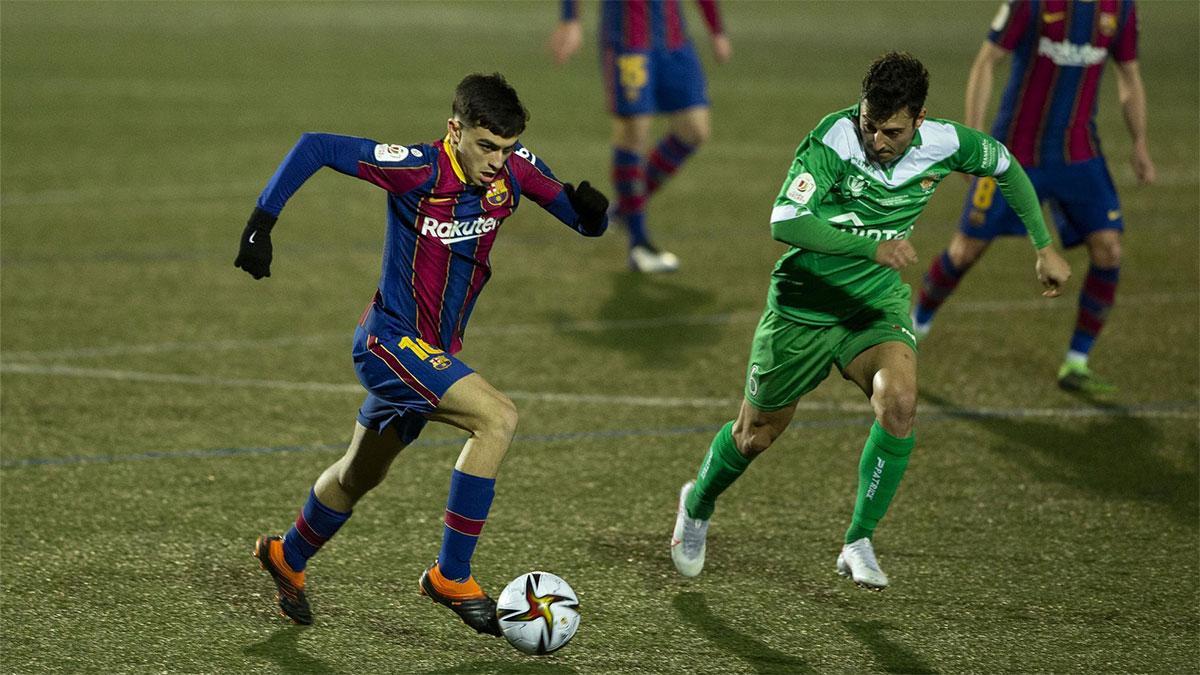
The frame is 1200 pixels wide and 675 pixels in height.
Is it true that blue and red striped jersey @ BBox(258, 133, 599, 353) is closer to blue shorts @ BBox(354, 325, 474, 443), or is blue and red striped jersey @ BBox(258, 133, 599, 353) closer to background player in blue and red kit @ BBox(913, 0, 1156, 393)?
blue shorts @ BBox(354, 325, 474, 443)

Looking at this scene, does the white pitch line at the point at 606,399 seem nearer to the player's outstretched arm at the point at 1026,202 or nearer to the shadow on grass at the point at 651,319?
the shadow on grass at the point at 651,319

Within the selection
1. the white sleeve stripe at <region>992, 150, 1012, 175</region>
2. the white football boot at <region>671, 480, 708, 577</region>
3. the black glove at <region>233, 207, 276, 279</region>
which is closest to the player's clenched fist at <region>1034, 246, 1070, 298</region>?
the white sleeve stripe at <region>992, 150, 1012, 175</region>

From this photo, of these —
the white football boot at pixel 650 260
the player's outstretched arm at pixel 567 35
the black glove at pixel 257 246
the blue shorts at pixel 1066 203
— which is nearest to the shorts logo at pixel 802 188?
the black glove at pixel 257 246

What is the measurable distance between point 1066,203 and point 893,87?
310cm

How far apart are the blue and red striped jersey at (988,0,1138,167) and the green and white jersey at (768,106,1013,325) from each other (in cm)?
239

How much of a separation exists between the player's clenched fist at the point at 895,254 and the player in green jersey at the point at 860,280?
0.04 meters

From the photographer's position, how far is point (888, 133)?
186 inches

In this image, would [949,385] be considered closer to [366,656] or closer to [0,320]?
[366,656]

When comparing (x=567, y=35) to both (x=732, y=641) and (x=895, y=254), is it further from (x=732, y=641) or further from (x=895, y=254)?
(x=732, y=641)

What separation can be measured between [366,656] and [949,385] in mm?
3989

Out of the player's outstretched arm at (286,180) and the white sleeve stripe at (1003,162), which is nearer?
the player's outstretched arm at (286,180)

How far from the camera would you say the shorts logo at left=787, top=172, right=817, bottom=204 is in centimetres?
474

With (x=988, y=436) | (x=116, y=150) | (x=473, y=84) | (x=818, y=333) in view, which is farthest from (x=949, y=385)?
(x=116, y=150)

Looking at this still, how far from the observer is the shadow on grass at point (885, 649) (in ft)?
14.9
